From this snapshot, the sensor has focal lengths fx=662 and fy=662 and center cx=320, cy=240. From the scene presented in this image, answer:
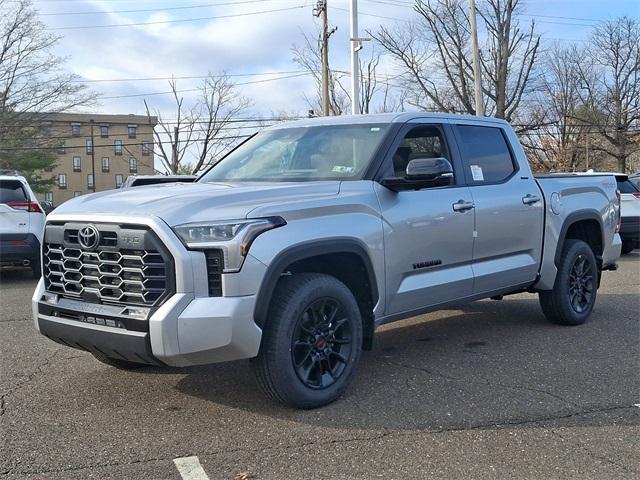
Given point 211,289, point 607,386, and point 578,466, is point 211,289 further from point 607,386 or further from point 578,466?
point 607,386

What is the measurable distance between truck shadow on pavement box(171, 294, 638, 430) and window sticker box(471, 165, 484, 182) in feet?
4.80

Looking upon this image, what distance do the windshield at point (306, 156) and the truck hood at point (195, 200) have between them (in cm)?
30

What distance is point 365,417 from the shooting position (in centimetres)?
405

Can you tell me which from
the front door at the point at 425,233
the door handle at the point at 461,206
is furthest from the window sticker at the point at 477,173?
the door handle at the point at 461,206

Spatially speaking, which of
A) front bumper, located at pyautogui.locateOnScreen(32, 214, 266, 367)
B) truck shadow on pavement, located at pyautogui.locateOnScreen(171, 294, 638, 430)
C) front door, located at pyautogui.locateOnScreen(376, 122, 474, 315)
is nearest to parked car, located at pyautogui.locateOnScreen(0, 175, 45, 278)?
truck shadow on pavement, located at pyautogui.locateOnScreen(171, 294, 638, 430)

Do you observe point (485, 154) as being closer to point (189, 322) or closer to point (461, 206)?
point (461, 206)

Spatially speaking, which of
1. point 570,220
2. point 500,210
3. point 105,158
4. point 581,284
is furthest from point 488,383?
point 105,158

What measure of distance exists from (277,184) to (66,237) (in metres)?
1.39

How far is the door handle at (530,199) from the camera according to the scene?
229 inches

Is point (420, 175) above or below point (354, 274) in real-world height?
above

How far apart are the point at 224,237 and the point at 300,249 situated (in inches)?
19.7

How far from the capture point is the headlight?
3.65 m

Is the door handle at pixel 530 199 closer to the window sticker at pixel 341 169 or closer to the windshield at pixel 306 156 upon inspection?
the windshield at pixel 306 156

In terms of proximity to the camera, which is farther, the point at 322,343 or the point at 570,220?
the point at 570,220
